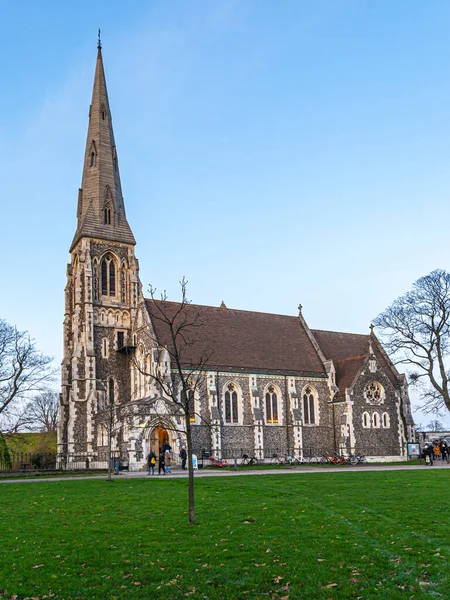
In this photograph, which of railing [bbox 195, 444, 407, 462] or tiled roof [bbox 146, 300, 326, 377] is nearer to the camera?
railing [bbox 195, 444, 407, 462]

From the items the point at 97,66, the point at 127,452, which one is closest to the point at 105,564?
the point at 127,452

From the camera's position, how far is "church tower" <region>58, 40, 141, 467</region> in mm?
44594

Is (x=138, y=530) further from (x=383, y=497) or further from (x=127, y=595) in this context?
(x=383, y=497)

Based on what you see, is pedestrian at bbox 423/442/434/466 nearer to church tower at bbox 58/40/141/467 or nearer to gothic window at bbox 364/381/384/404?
gothic window at bbox 364/381/384/404

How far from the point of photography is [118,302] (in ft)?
160

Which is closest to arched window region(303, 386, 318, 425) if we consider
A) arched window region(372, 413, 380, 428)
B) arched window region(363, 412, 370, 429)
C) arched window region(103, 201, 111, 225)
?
arched window region(363, 412, 370, 429)

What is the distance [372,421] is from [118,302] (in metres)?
22.3

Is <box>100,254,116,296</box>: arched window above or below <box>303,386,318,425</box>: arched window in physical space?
above

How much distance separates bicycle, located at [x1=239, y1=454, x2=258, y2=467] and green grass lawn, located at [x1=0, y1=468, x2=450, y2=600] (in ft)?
69.6

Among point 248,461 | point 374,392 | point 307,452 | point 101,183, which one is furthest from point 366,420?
point 101,183

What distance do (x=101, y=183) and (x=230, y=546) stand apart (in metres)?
44.5

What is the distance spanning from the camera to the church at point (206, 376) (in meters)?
43.6

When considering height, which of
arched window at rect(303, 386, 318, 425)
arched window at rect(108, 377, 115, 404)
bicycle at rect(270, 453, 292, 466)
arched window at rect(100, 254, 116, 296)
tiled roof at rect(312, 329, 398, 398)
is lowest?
bicycle at rect(270, 453, 292, 466)

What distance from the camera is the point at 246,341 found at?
162 feet
